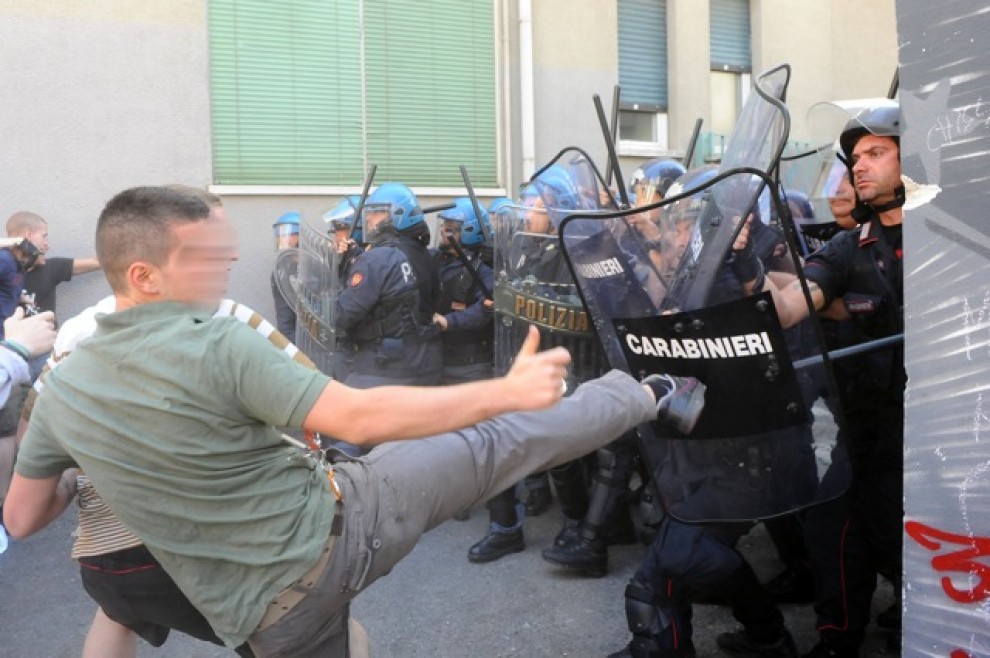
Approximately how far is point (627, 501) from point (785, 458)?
243 centimetres

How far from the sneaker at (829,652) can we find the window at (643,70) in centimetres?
867

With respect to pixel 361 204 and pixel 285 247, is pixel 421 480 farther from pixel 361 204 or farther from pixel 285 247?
pixel 285 247

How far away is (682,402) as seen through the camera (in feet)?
8.27

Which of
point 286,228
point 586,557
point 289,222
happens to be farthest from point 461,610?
point 289,222

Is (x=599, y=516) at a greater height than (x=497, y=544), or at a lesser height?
greater

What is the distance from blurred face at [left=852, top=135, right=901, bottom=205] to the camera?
3.13 metres

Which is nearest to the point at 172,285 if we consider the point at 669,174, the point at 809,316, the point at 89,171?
the point at 809,316

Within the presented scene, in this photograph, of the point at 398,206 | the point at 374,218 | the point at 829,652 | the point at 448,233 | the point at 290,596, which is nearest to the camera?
the point at 290,596

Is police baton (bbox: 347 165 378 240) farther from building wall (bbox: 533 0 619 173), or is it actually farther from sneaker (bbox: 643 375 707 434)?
sneaker (bbox: 643 375 707 434)

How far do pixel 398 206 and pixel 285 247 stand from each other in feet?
7.53

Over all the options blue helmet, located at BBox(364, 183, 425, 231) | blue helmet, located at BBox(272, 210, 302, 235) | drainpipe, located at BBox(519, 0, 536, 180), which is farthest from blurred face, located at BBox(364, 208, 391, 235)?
drainpipe, located at BBox(519, 0, 536, 180)

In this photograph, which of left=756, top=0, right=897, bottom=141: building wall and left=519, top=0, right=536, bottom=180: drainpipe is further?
left=756, top=0, right=897, bottom=141: building wall

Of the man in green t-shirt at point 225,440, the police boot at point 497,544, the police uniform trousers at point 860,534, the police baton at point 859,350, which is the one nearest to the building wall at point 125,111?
the police boot at point 497,544

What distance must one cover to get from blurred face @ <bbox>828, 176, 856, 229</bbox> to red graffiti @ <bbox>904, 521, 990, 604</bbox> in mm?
3108
